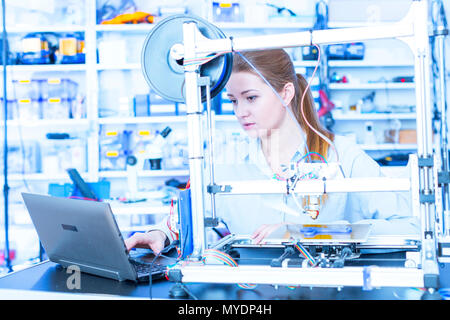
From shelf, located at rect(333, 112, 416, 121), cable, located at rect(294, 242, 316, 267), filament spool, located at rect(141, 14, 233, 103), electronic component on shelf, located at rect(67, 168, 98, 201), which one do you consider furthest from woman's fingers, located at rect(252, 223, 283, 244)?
shelf, located at rect(333, 112, 416, 121)

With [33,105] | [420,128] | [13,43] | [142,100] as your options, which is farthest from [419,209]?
[13,43]

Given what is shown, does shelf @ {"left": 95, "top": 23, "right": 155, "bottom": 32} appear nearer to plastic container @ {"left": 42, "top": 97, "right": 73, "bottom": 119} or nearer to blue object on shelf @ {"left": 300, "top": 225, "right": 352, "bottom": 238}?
plastic container @ {"left": 42, "top": 97, "right": 73, "bottom": 119}

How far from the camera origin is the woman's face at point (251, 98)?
1.55 meters

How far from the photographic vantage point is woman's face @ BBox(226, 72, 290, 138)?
5.08 ft

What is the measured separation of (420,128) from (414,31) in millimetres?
195

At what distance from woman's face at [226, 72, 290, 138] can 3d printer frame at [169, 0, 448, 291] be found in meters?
0.50

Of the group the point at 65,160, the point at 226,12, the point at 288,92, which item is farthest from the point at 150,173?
the point at 288,92

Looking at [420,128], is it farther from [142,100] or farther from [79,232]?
[142,100]

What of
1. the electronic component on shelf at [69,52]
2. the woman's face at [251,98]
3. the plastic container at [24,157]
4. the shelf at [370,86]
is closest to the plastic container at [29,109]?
the plastic container at [24,157]

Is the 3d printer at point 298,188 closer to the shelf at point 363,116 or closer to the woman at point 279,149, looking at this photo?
the woman at point 279,149

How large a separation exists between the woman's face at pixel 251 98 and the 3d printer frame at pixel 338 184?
50 cm

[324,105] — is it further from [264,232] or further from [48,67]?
[264,232]

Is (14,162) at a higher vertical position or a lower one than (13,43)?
lower
